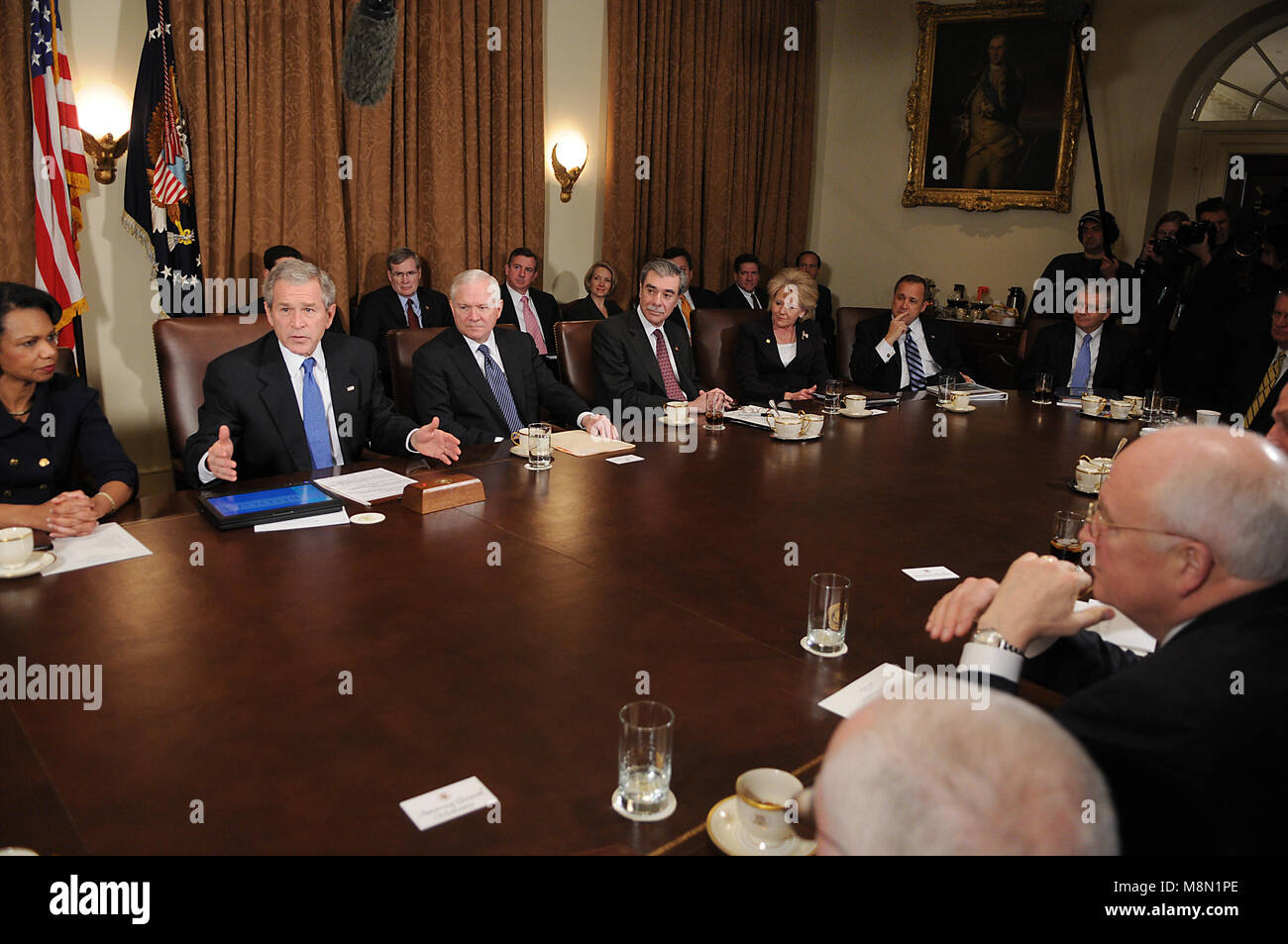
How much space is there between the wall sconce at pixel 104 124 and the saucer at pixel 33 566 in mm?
3066

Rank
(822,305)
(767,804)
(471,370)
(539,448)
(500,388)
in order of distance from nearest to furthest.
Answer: (767,804) < (539,448) < (471,370) < (500,388) < (822,305)

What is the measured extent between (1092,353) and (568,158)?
130 inches

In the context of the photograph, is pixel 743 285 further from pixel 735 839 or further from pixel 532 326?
pixel 735 839

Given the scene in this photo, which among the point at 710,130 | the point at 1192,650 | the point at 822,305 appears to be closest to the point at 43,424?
the point at 1192,650

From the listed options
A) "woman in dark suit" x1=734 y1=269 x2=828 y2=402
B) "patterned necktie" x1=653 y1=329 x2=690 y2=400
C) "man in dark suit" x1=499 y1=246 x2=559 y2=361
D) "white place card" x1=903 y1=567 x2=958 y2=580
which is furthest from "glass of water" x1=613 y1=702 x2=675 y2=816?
"man in dark suit" x1=499 y1=246 x2=559 y2=361

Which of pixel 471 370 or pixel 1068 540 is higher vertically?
pixel 471 370

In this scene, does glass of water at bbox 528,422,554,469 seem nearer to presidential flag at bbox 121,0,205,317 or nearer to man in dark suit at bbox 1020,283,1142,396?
presidential flag at bbox 121,0,205,317

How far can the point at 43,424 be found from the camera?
2449 millimetres

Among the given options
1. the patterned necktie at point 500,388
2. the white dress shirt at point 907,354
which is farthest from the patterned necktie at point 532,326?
the patterned necktie at point 500,388

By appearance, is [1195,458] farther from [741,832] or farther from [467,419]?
[467,419]

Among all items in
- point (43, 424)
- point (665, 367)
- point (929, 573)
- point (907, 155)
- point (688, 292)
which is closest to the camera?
point (929, 573)

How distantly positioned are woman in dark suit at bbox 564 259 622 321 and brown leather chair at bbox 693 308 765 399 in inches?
58.0

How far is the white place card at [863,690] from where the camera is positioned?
1.37 m

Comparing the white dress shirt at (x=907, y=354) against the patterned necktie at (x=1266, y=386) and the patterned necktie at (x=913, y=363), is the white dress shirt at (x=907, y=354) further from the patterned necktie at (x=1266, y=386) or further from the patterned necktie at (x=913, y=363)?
the patterned necktie at (x=1266, y=386)
